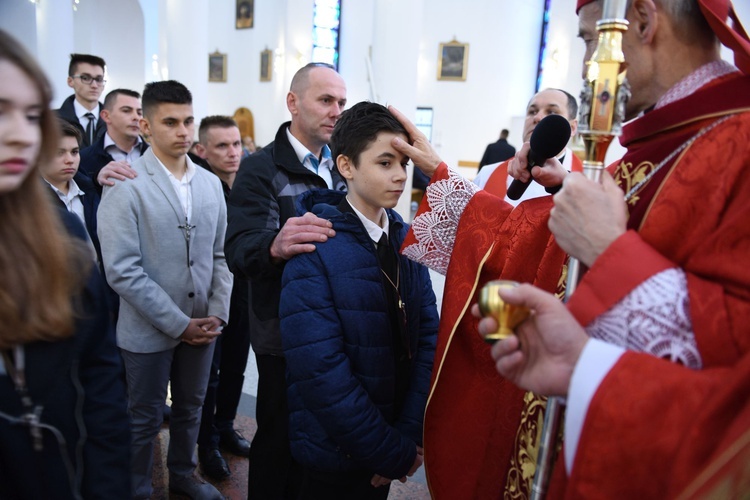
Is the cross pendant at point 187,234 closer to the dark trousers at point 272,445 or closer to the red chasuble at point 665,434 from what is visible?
the dark trousers at point 272,445

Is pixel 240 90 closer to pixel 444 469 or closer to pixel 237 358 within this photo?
pixel 237 358

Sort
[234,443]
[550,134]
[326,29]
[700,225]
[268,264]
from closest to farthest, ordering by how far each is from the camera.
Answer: [700,225] < [550,134] < [268,264] < [234,443] < [326,29]

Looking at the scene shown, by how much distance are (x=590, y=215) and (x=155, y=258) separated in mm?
1997

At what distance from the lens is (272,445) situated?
2.22 meters

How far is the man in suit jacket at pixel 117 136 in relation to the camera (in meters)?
3.45

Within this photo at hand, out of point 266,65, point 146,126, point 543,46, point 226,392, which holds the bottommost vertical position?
point 226,392

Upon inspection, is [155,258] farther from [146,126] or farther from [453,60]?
[453,60]

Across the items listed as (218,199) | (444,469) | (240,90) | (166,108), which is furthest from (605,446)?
(240,90)

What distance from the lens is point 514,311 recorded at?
36.9 inches

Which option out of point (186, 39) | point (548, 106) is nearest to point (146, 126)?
point (548, 106)

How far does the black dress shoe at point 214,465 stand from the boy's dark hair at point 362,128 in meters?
1.86

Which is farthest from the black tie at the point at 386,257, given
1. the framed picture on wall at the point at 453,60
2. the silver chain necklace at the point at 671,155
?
the framed picture on wall at the point at 453,60

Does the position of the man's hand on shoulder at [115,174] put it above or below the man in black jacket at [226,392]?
above

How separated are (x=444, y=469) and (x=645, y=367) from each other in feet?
2.93
